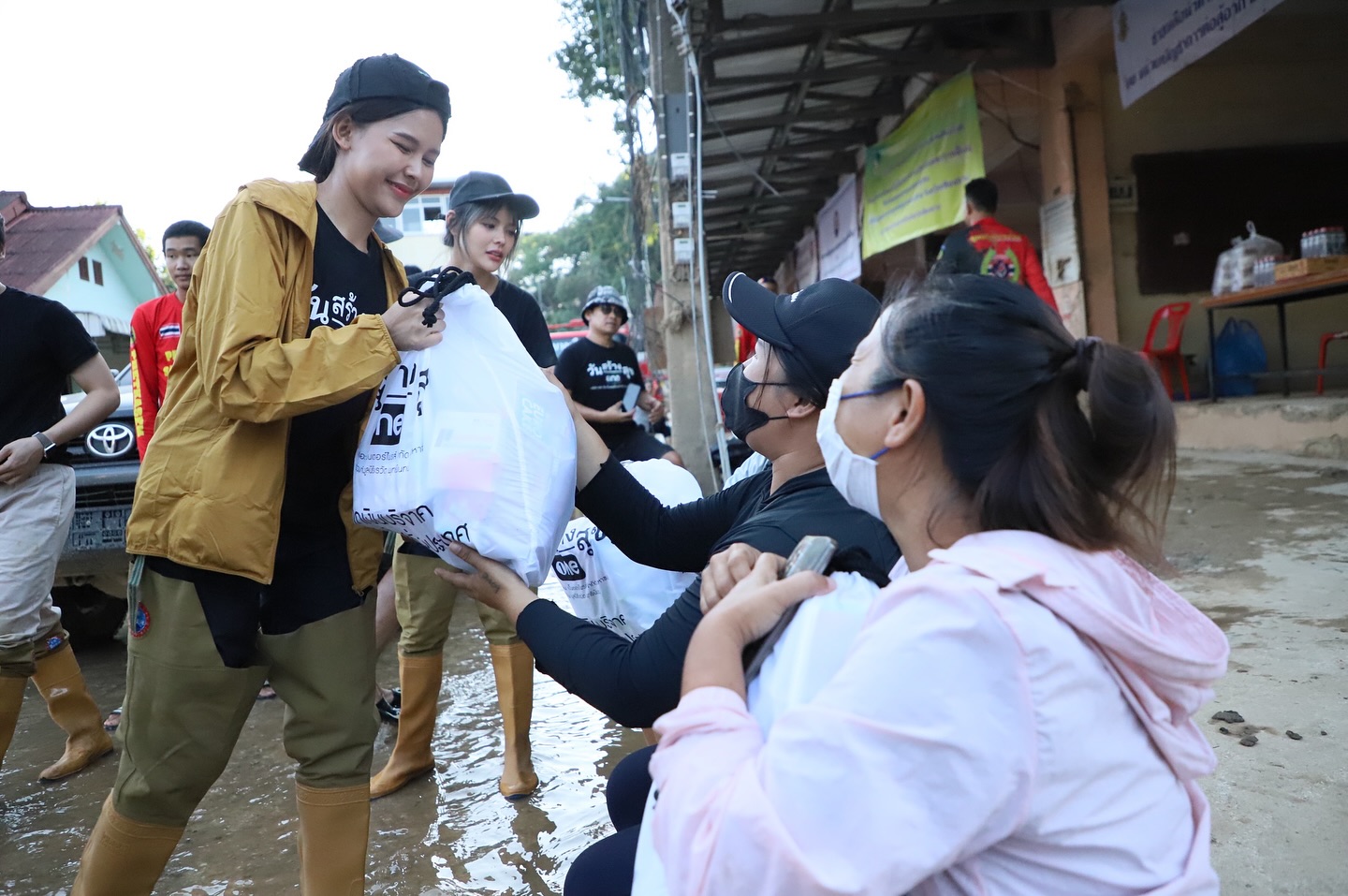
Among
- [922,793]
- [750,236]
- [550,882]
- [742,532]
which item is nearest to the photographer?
[922,793]

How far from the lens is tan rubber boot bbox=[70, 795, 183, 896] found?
1899mm

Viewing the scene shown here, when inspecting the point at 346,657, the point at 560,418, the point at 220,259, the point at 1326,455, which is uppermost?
the point at 220,259

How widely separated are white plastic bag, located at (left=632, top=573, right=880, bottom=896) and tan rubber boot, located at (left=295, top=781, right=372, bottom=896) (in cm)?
113

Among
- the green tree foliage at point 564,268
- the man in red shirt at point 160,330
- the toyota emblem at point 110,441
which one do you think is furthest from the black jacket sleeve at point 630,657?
the green tree foliage at point 564,268

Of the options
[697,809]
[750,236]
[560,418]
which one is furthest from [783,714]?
[750,236]

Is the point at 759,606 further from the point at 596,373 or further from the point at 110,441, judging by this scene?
the point at 110,441

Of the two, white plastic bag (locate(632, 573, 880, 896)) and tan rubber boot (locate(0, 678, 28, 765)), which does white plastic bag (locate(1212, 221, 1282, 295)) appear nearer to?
white plastic bag (locate(632, 573, 880, 896))

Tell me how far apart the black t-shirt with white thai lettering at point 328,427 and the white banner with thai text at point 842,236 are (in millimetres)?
8216

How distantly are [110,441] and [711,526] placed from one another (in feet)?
12.1

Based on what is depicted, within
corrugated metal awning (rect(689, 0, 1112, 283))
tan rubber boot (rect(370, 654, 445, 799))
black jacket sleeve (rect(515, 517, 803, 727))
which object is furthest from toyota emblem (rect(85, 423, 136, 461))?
corrugated metal awning (rect(689, 0, 1112, 283))

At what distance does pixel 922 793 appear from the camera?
2.83ft

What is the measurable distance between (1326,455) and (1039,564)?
6323 mm

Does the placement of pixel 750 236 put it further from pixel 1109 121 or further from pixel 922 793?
pixel 922 793

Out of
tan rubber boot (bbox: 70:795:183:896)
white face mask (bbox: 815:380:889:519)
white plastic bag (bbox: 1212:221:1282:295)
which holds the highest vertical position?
white plastic bag (bbox: 1212:221:1282:295)
